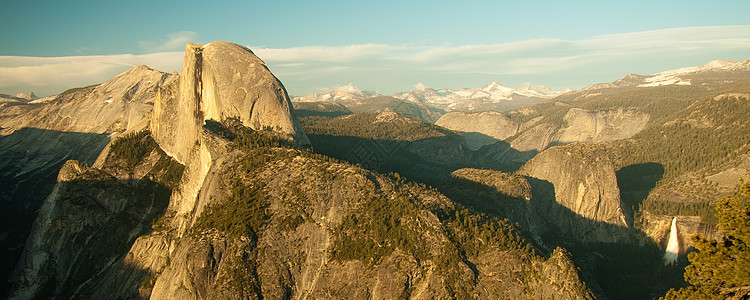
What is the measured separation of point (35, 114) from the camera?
475ft

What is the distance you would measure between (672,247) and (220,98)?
9297cm

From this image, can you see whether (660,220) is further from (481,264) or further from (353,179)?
(353,179)

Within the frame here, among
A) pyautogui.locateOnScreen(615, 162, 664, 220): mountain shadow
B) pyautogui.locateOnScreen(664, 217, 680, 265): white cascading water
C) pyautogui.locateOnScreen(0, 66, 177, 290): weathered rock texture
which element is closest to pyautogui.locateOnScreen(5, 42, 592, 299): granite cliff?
pyautogui.locateOnScreen(0, 66, 177, 290): weathered rock texture

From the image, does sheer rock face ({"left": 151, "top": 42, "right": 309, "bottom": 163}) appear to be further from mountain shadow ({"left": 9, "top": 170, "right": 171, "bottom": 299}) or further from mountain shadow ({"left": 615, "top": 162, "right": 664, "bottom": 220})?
mountain shadow ({"left": 615, "top": 162, "right": 664, "bottom": 220})

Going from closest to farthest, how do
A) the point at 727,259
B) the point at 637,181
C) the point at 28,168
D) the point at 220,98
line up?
the point at 727,259 → the point at 220,98 → the point at 637,181 → the point at 28,168

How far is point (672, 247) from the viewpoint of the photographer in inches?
3219

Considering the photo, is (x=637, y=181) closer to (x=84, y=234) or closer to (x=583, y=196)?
(x=583, y=196)

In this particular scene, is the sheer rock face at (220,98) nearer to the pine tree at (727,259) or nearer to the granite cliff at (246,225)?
the granite cliff at (246,225)

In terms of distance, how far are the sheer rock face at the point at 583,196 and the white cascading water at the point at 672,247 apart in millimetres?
9021

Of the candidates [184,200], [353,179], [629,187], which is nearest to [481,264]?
[353,179]

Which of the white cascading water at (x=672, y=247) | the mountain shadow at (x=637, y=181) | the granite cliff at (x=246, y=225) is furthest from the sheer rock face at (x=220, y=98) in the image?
the mountain shadow at (x=637, y=181)

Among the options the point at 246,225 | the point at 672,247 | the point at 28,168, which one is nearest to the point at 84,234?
the point at 246,225

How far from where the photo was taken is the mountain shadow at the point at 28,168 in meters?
97.6

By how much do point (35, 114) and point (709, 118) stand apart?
22166cm
